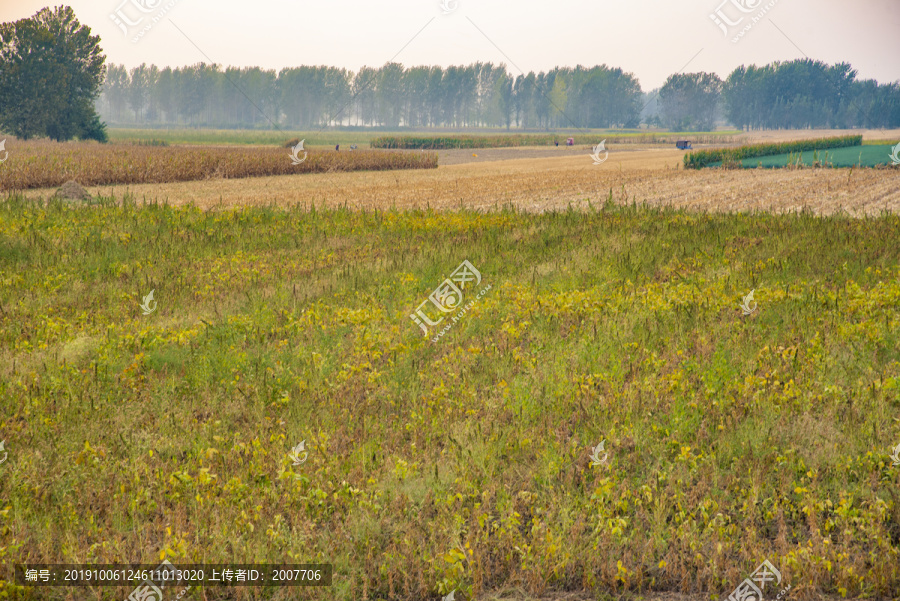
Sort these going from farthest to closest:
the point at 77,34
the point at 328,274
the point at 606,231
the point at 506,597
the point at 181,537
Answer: the point at 77,34, the point at 606,231, the point at 328,274, the point at 181,537, the point at 506,597

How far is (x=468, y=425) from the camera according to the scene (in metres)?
5.97

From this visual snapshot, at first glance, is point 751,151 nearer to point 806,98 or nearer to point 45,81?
point 45,81

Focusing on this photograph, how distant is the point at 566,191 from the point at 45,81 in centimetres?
6244

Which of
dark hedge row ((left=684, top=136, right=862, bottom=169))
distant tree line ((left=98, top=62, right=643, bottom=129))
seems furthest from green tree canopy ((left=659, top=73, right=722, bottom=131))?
dark hedge row ((left=684, top=136, right=862, bottom=169))

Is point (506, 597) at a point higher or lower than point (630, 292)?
lower

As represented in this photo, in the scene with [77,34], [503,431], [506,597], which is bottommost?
[506,597]

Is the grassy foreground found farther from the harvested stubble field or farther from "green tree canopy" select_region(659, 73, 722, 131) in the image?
"green tree canopy" select_region(659, 73, 722, 131)

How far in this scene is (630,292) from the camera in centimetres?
999

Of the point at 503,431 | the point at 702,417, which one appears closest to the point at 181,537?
the point at 503,431

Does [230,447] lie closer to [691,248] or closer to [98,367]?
[98,367]

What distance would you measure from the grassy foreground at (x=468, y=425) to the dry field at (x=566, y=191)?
1129 centimetres

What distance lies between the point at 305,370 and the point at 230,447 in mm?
1533

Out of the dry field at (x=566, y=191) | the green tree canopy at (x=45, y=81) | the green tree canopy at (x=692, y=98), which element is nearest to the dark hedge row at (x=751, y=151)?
the dry field at (x=566, y=191)

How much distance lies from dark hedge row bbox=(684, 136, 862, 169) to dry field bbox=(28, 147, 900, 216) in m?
5.28
